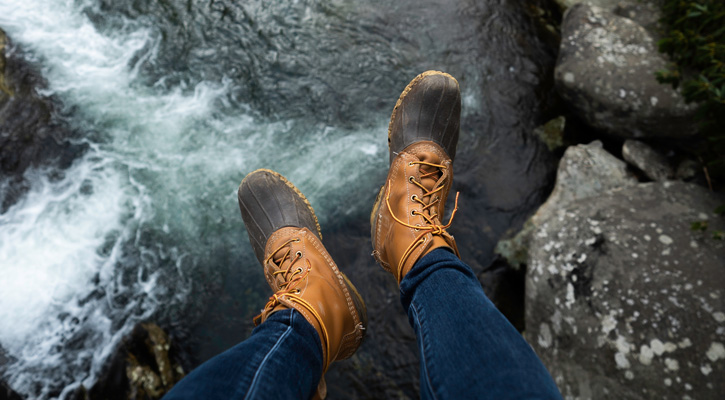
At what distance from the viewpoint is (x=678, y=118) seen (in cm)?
299

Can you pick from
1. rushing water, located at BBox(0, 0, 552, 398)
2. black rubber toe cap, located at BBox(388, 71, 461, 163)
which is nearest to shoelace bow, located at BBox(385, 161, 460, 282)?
black rubber toe cap, located at BBox(388, 71, 461, 163)

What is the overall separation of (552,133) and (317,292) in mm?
2527

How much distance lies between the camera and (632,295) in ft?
7.74

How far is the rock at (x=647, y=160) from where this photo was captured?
3.13 meters

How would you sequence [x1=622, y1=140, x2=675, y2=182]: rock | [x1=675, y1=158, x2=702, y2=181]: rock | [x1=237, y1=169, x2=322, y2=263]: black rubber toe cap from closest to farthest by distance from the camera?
1. [x1=237, y1=169, x2=322, y2=263]: black rubber toe cap
2. [x1=675, y1=158, x2=702, y2=181]: rock
3. [x1=622, y1=140, x2=675, y2=182]: rock

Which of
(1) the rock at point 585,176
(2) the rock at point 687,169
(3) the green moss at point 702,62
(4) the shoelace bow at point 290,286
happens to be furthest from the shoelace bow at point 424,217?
(2) the rock at point 687,169

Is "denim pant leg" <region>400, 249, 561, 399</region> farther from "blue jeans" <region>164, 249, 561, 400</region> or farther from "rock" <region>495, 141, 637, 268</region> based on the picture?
"rock" <region>495, 141, 637, 268</region>

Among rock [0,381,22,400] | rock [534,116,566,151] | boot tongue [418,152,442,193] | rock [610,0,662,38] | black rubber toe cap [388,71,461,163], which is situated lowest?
rock [0,381,22,400]

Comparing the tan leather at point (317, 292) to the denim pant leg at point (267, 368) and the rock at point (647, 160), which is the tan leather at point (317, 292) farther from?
the rock at point (647, 160)

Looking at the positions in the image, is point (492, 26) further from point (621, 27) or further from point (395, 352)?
point (395, 352)

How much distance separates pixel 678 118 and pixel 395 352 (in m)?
2.60

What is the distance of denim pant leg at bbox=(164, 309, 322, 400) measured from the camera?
1.22 meters

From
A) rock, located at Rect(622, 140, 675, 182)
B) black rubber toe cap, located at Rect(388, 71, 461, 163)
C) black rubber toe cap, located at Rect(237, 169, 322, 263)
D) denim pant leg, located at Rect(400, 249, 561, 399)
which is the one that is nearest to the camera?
denim pant leg, located at Rect(400, 249, 561, 399)

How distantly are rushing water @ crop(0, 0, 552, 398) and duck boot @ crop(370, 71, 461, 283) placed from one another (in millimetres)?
611
